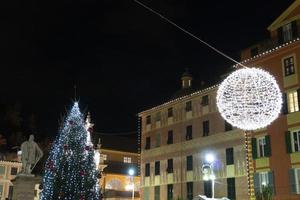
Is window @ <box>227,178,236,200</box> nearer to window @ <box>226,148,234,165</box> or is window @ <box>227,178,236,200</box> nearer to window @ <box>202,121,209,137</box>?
window @ <box>226,148,234,165</box>

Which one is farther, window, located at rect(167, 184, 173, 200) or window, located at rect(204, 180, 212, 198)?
window, located at rect(167, 184, 173, 200)

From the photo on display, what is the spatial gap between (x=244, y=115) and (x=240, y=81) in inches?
67.3

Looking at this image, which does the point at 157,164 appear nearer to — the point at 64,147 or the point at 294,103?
the point at 294,103

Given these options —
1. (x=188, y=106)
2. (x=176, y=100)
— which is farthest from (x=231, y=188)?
(x=176, y=100)

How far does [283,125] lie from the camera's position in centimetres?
3241

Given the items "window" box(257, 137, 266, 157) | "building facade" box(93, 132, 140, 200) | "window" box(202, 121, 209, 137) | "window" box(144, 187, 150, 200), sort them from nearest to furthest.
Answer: "window" box(257, 137, 266, 157)
"window" box(202, 121, 209, 137)
"window" box(144, 187, 150, 200)
"building facade" box(93, 132, 140, 200)

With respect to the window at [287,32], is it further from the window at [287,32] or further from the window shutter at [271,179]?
the window shutter at [271,179]

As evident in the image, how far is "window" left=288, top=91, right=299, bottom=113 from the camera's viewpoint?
31.8m

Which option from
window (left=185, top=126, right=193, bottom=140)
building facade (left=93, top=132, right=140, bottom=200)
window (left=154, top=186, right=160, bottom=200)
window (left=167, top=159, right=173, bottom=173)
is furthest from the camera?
building facade (left=93, top=132, right=140, bottom=200)

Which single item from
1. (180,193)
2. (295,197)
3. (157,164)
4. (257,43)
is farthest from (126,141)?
(295,197)

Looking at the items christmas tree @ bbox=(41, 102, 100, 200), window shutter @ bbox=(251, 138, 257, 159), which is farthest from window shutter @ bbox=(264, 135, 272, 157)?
christmas tree @ bbox=(41, 102, 100, 200)

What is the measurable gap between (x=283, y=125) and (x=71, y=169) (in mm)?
17366

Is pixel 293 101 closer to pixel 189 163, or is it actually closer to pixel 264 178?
pixel 264 178

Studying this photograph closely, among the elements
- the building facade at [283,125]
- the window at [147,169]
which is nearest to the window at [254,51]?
the building facade at [283,125]
